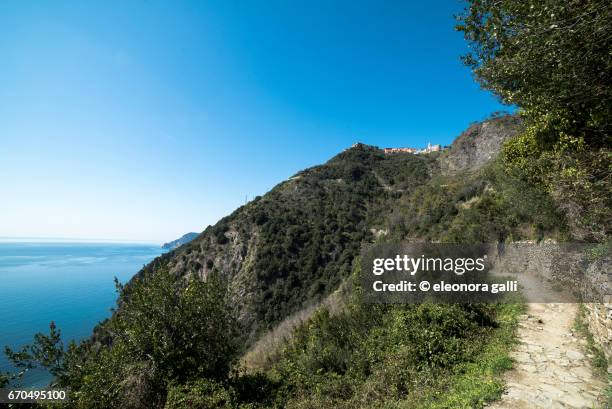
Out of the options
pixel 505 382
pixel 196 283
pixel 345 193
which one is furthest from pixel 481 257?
pixel 345 193

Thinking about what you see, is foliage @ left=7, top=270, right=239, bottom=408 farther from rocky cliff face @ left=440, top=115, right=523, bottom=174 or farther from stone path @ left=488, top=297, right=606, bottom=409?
rocky cliff face @ left=440, top=115, right=523, bottom=174

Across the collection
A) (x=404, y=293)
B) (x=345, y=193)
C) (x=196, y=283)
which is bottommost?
(x=404, y=293)

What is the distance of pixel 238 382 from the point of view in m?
7.28

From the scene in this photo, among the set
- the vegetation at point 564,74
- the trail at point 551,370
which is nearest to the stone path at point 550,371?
the trail at point 551,370

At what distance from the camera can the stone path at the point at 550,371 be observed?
3871 mm

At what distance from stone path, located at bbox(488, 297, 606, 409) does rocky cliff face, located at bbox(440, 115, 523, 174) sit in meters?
36.5

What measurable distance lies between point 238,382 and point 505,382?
6041mm

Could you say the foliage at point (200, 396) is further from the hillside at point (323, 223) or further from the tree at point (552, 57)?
the hillside at point (323, 223)

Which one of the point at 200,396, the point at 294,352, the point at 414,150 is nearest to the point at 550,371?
the point at 200,396

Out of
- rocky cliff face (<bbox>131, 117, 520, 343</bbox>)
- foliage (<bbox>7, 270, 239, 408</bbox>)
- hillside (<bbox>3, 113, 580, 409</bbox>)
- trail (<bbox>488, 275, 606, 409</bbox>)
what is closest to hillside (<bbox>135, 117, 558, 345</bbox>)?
Answer: rocky cliff face (<bbox>131, 117, 520, 343</bbox>)

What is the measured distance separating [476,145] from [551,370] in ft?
158

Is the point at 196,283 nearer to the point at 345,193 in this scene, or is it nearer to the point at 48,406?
the point at 48,406

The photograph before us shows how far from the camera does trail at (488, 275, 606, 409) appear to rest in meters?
3.87

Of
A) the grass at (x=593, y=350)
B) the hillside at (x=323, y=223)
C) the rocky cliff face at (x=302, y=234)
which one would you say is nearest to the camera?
the grass at (x=593, y=350)
